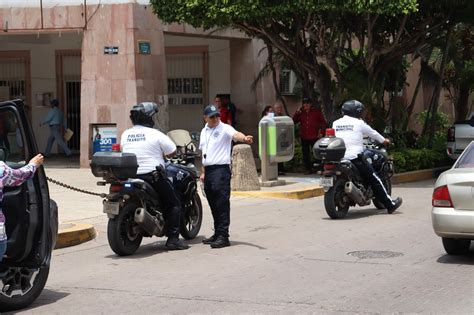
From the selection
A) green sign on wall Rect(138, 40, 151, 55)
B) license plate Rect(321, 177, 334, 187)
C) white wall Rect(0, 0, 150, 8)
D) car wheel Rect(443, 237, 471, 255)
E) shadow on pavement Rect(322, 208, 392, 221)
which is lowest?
shadow on pavement Rect(322, 208, 392, 221)

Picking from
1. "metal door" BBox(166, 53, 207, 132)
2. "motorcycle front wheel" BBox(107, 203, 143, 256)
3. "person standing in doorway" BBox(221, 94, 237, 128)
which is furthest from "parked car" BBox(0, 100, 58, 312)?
"metal door" BBox(166, 53, 207, 132)

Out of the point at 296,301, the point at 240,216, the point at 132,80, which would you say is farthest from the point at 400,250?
the point at 132,80

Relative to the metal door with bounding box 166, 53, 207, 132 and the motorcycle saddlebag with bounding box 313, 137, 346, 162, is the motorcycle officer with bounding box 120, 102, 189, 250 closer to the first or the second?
the motorcycle saddlebag with bounding box 313, 137, 346, 162

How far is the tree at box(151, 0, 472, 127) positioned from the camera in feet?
59.0

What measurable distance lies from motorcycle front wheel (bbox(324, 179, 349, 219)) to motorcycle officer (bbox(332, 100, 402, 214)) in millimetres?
494

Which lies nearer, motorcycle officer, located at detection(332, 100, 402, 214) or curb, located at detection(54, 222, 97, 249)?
curb, located at detection(54, 222, 97, 249)

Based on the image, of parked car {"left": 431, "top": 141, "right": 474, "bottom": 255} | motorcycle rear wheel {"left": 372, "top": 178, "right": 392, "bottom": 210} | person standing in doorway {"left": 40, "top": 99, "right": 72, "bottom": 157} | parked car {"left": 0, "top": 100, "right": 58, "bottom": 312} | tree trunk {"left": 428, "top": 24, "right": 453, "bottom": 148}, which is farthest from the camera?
person standing in doorway {"left": 40, "top": 99, "right": 72, "bottom": 157}

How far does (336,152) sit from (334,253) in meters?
3.01

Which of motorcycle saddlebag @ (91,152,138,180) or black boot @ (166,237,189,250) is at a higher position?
motorcycle saddlebag @ (91,152,138,180)

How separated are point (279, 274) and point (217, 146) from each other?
2.35 metres

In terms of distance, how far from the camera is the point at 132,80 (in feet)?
70.1

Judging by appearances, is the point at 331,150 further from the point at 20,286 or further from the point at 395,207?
the point at 20,286

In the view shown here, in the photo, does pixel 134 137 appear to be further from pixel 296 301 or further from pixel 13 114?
pixel 296 301

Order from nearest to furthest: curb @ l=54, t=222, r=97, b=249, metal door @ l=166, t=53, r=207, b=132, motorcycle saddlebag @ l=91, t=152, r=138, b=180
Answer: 1. motorcycle saddlebag @ l=91, t=152, r=138, b=180
2. curb @ l=54, t=222, r=97, b=249
3. metal door @ l=166, t=53, r=207, b=132
